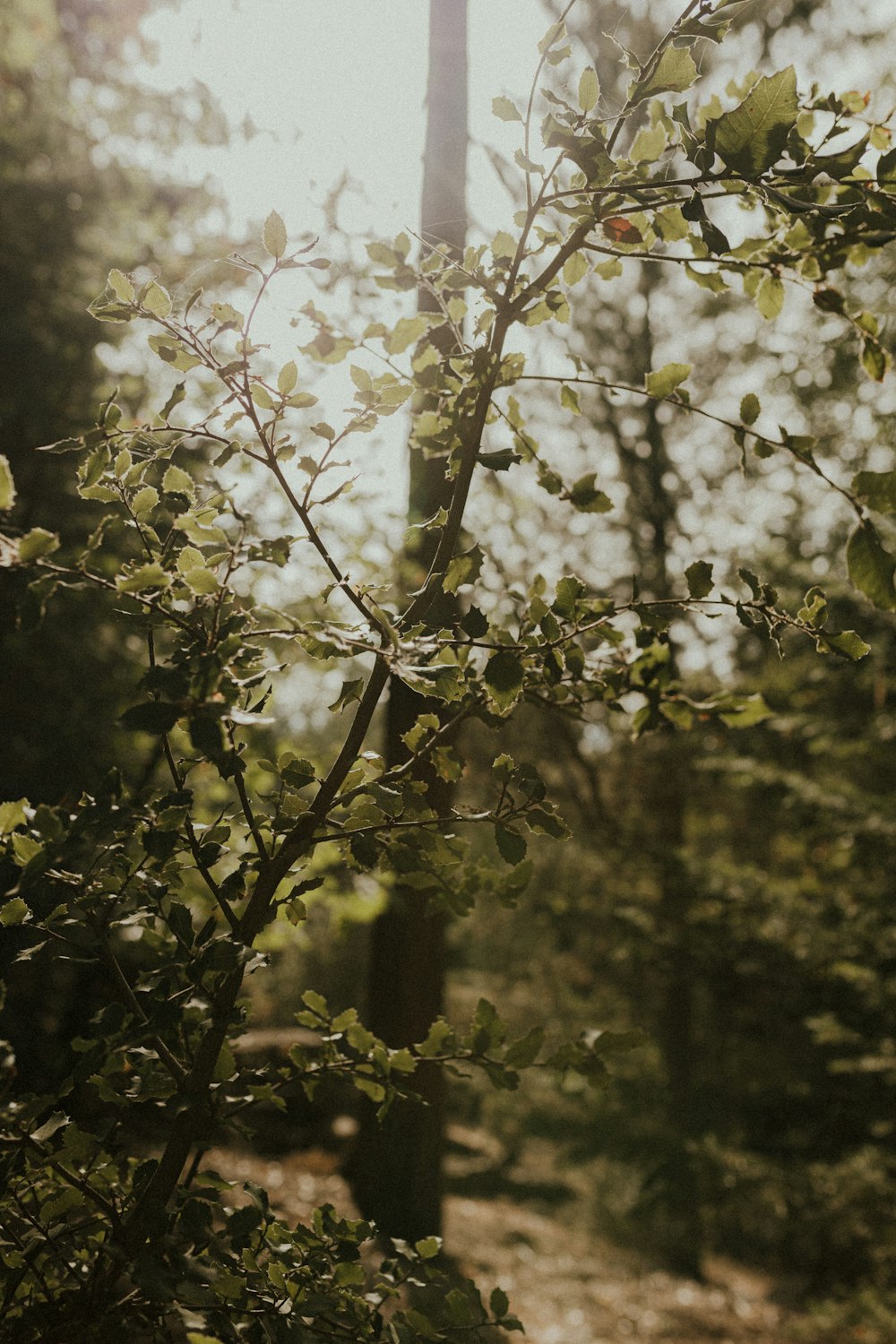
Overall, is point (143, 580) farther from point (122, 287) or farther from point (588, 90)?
point (588, 90)

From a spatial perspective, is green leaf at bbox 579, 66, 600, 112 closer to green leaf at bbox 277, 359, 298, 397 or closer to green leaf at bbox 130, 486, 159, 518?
Result: green leaf at bbox 277, 359, 298, 397

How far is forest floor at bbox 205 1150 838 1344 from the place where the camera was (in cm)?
492

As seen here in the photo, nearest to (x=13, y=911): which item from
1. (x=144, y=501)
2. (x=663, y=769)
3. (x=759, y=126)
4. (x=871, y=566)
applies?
(x=144, y=501)

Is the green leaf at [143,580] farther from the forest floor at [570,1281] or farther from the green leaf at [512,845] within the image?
the forest floor at [570,1281]

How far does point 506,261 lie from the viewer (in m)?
1.29

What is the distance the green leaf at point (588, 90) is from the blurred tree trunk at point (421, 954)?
995 millimetres

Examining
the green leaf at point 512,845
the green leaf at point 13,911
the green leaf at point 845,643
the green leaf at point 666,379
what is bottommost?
the green leaf at point 13,911

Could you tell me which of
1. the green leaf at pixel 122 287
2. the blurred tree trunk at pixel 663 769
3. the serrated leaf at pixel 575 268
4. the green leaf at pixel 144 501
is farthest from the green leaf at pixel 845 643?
the blurred tree trunk at pixel 663 769

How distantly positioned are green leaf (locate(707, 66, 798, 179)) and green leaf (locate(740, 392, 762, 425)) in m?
0.28

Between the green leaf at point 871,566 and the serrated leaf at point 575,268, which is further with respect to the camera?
the serrated leaf at point 575,268

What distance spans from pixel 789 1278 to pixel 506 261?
9.45 meters

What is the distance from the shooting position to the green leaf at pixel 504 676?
108cm

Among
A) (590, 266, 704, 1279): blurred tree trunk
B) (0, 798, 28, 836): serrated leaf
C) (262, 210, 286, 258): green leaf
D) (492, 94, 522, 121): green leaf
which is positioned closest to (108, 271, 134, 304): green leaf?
(262, 210, 286, 258): green leaf

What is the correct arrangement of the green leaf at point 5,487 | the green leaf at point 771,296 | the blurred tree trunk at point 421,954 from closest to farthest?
the green leaf at point 5,487, the green leaf at point 771,296, the blurred tree trunk at point 421,954
